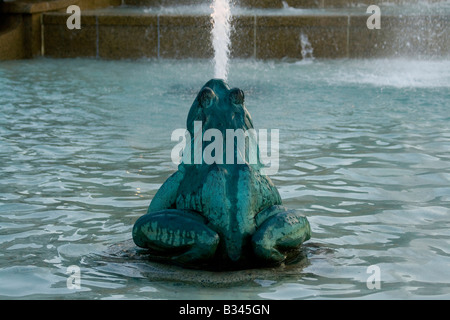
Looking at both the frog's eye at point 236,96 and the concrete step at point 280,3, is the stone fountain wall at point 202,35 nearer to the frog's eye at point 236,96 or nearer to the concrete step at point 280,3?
the concrete step at point 280,3

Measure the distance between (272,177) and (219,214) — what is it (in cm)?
215

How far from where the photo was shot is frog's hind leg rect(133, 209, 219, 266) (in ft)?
12.7

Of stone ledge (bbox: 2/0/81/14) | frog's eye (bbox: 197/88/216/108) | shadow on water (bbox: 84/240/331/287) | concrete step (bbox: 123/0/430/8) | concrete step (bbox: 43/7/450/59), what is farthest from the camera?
concrete step (bbox: 123/0/430/8)

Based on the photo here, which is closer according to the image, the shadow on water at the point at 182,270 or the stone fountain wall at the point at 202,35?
the shadow on water at the point at 182,270

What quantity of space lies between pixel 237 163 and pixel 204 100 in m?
0.36

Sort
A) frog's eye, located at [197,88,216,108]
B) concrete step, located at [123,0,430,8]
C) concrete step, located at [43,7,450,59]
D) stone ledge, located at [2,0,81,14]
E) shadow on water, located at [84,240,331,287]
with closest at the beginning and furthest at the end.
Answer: shadow on water, located at [84,240,331,287]
frog's eye, located at [197,88,216,108]
concrete step, located at [43,7,450,59]
stone ledge, located at [2,0,81,14]
concrete step, located at [123,0,430,8]

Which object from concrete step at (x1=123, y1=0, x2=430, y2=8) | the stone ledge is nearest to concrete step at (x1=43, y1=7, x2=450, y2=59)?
the stone ledge

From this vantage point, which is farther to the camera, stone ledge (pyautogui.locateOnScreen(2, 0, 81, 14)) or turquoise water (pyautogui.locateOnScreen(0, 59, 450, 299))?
stone ledge (pyautogui.locateOnScreen(2, 0, 81, 14))

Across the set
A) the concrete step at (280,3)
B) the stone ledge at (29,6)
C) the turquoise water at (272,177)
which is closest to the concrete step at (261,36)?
the stone ledge at (29,6)

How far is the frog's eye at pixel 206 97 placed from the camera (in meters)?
4.04

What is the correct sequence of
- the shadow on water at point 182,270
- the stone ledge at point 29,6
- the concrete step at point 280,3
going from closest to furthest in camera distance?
the shadow on water at point 182,270, the stone ledge at point 29,6, the concrete step at point 280,3

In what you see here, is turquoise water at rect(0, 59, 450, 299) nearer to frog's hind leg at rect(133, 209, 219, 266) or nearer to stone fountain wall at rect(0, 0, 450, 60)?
frog's hind leg at rect(133, 209, 219, 266)
